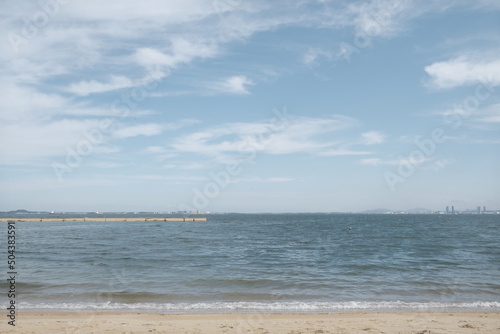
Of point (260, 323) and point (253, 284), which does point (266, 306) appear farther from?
point (253, 284)

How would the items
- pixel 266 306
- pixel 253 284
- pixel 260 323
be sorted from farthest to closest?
pixel 253 284
pixel 266 306
pixel 260 323

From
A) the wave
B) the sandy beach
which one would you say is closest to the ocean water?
the wave

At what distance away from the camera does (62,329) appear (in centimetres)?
1134

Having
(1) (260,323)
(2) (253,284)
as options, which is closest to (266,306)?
(1) (260,323)

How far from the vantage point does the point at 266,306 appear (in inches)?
578

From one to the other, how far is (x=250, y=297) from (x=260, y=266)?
27.9ft

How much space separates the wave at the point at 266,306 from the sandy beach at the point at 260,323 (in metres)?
0.81

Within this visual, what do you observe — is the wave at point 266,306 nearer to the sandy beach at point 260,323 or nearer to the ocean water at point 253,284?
the ocean water at point 253,284

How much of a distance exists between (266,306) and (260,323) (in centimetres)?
255

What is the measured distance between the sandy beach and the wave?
814mm

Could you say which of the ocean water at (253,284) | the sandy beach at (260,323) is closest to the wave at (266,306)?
the ocean water at (253,284)

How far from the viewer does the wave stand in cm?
1427

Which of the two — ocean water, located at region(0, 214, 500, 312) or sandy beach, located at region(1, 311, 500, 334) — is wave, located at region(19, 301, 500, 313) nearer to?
ocean water, located at region(0, 214, 500, 312)

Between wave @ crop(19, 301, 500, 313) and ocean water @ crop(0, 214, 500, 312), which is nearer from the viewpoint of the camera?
wave @ crop(19, 301, 500, 313)
